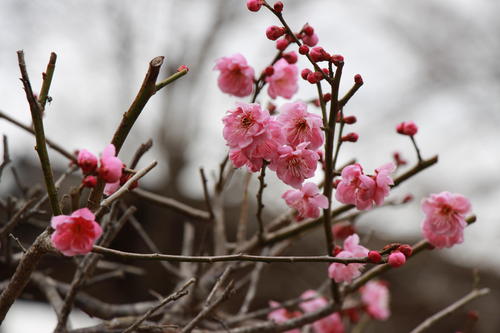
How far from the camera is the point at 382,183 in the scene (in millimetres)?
1160

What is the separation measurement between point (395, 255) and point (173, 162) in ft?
26.3

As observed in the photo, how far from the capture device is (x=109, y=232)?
138 cm

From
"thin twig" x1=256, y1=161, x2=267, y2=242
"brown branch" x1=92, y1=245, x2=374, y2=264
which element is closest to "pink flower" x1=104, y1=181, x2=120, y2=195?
"brown branch" x1=92, y1=245, x2=374, y2=264

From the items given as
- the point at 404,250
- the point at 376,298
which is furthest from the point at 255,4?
the point at 376,298

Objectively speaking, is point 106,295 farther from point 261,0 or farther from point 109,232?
point 261,0

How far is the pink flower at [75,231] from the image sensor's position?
90cm

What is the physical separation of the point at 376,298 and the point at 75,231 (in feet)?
5.42

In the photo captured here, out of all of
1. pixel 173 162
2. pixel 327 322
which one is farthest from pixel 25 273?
pixel 173 162

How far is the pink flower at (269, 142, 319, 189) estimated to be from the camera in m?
1.05

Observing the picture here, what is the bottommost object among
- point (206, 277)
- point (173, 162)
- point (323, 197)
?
point (323, 197)

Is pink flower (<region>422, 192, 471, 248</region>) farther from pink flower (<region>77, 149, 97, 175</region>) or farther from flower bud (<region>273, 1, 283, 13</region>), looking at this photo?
pink flower (<region>77, 149, 97, 175</region>)

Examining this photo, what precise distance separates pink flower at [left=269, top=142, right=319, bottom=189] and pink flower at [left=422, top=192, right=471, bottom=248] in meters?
0.49

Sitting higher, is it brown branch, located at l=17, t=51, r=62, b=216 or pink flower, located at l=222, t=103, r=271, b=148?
pink flower, located at l=222, t=103, r=271, b=148

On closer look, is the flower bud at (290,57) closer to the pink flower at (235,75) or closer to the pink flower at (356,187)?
the pink flower at (235,75)
